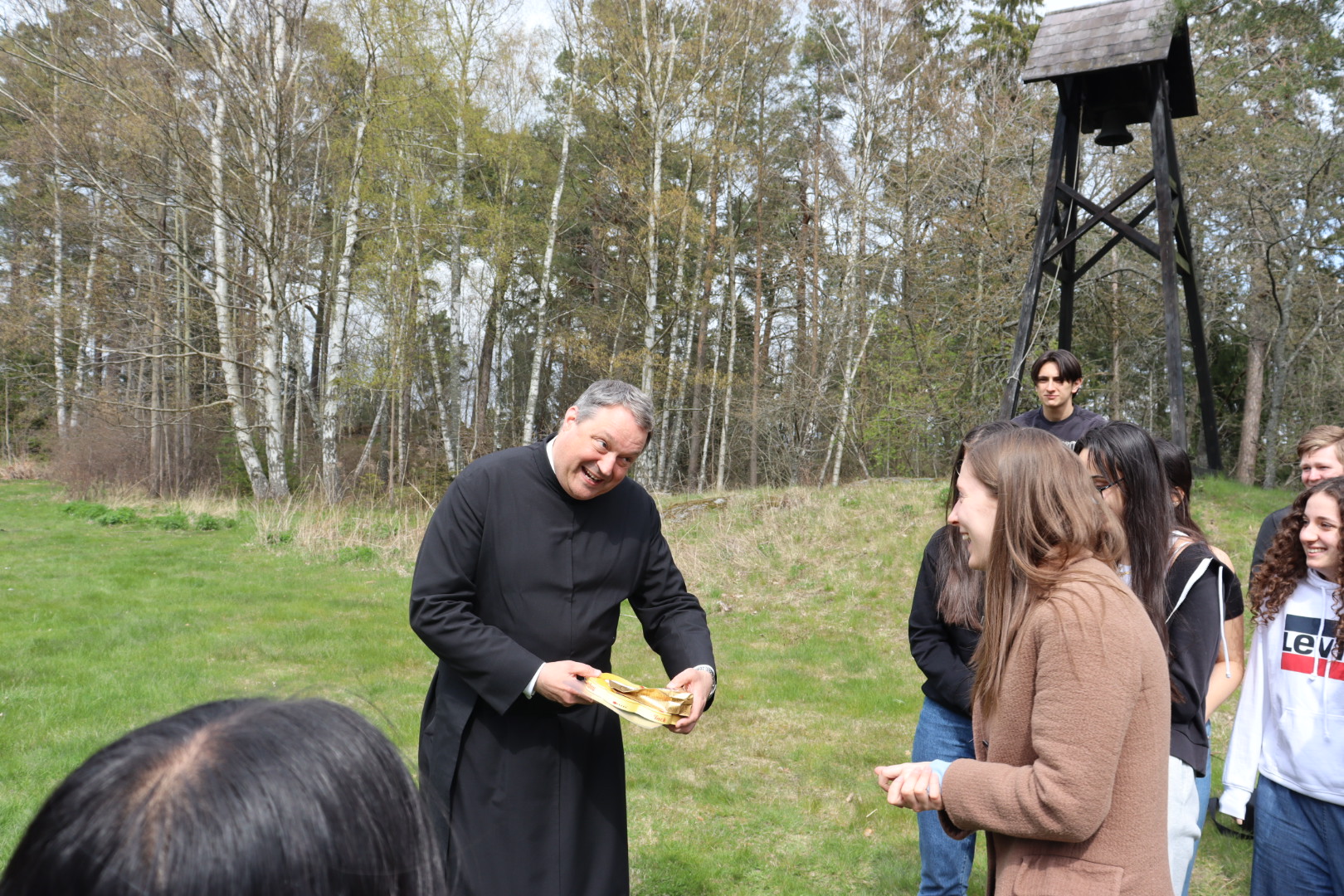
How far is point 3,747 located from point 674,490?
71.1 ft

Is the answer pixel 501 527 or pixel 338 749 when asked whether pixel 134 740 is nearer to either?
pixel 338 749

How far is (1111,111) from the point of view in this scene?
8.15 metres

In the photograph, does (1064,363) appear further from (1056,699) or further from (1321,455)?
(1056,699)

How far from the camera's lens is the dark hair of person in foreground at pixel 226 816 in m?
0.70

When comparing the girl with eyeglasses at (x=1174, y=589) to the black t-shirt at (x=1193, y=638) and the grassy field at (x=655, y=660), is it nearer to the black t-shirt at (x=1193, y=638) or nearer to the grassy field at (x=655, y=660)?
the black t-shirt at (x=1193, y=638)

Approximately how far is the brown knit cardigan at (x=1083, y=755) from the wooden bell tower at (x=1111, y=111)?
654 cm

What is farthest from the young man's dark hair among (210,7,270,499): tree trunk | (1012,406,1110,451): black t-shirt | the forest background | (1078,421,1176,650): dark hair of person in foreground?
(210,7,270,499): tree trunk

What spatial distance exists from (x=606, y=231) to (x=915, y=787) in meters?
21.9

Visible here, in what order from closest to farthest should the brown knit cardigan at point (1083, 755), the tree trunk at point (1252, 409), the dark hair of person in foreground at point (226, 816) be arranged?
the dark hair of person in foreground at point (226, 816) < the brown knit cardigan at point (1083, 755) < the tree trunk at point (1252, 409)

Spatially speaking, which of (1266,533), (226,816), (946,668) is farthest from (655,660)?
(226,816)

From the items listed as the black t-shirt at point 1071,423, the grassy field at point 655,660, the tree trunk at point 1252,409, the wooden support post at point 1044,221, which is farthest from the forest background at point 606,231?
the black t-shirt at point 1071,423

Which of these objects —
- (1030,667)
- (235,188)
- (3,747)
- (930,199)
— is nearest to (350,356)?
(235,188)

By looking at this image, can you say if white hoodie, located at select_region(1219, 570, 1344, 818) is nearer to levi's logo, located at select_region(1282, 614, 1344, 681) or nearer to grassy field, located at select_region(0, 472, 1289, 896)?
levi's logo, located at select_region(1282, 614, 1344, 681)

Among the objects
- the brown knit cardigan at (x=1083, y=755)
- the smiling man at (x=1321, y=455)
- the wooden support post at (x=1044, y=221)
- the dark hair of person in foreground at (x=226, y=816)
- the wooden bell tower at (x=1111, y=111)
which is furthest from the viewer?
the wooden support post at (x=1044, y=221)
